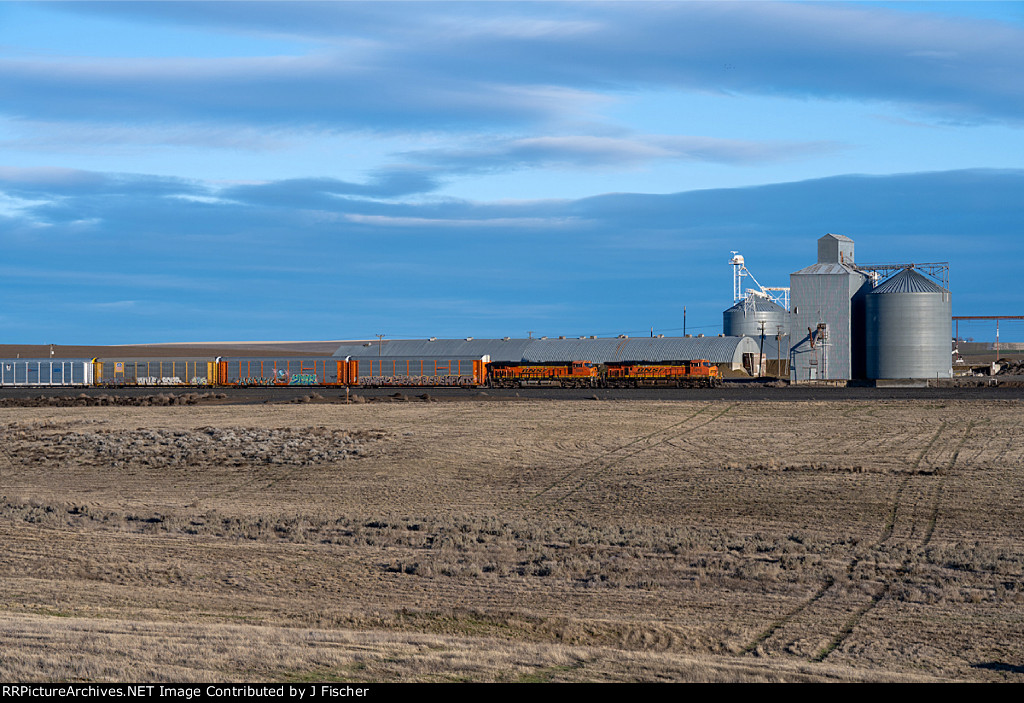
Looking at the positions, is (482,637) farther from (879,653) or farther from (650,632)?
(879,653)

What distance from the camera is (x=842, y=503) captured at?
77.6 feet

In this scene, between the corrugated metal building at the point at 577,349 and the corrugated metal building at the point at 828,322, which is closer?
the corrugated metal building at the point at 828,322

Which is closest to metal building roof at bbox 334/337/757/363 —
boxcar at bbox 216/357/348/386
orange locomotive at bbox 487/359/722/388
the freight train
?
the freight train

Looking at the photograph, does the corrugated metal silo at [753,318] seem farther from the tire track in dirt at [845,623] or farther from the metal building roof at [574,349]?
the tire track in dirt at [845,623]

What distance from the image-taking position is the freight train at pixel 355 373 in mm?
82875

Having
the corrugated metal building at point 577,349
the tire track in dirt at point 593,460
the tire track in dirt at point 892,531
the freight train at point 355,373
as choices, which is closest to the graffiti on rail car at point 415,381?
the freight train at point 355,373

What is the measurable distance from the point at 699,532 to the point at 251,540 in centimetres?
901

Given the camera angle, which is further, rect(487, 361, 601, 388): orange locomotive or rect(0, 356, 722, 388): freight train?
rect(487, 361, 601, 388): orange locomotive

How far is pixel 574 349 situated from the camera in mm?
96625

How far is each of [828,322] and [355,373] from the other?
4269 cm

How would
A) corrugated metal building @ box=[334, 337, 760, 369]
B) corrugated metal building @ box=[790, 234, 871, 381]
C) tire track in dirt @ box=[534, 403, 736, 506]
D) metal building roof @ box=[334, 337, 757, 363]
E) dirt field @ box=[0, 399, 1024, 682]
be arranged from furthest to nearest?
metal building roof @ box=[334, 337, 757, 363]
corrugated metal building @ box=[334, 337, 760, 369]
corrugated metal building @ box=[790, 234, 871, 381]
tire track in dirt @ box=[534, 403, 736, 506]
dirt field @ box=[0, 399, 1024, 682]

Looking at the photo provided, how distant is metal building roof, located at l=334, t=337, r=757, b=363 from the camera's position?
90.9m

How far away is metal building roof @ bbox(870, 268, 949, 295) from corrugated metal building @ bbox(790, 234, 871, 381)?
248 centimetres

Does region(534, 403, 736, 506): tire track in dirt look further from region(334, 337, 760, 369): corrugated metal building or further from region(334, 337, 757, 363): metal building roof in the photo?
region(334, 337, 757, 363): metal building roof
